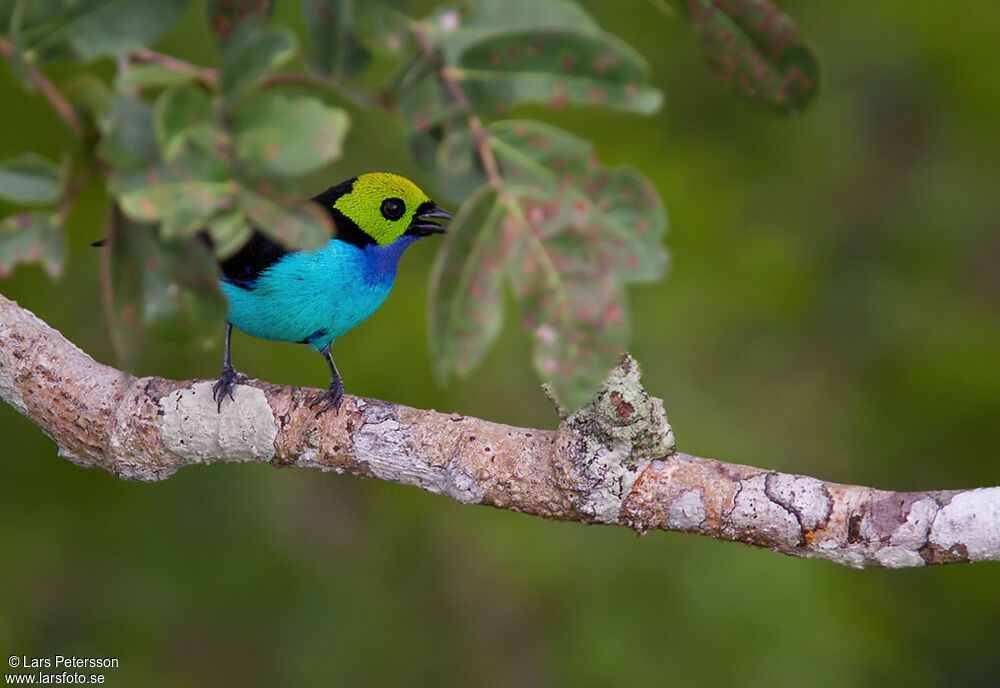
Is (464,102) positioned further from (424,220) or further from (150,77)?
(424,220)

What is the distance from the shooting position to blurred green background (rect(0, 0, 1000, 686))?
210 inches

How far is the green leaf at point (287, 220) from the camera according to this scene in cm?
141

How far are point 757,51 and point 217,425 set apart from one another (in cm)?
→ 216

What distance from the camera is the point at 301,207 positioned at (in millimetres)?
1445

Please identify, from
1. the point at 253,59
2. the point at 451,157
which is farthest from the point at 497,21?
the point at 253,59

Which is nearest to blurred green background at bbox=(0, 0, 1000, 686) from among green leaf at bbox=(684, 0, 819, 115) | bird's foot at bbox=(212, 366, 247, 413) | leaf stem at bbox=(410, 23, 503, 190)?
bird's foot at bbox=(212, 366, 247, 413)

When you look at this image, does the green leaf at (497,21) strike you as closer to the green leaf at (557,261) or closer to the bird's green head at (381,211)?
the green leaf at (557,261)

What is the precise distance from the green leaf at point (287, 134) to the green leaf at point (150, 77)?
0.08 metres

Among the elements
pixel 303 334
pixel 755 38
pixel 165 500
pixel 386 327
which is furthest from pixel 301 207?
pixel 165 500

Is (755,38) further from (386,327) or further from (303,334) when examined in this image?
(386,327)

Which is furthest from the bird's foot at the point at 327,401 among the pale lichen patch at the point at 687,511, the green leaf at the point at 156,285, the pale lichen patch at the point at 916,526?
the green leaf at the point at 156,285

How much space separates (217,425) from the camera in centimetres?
349

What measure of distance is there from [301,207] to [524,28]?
36 cm

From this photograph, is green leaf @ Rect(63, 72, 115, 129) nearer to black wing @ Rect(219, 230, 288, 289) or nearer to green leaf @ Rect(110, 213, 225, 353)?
green leaf @ Rect(110, 213, 225, 353)
